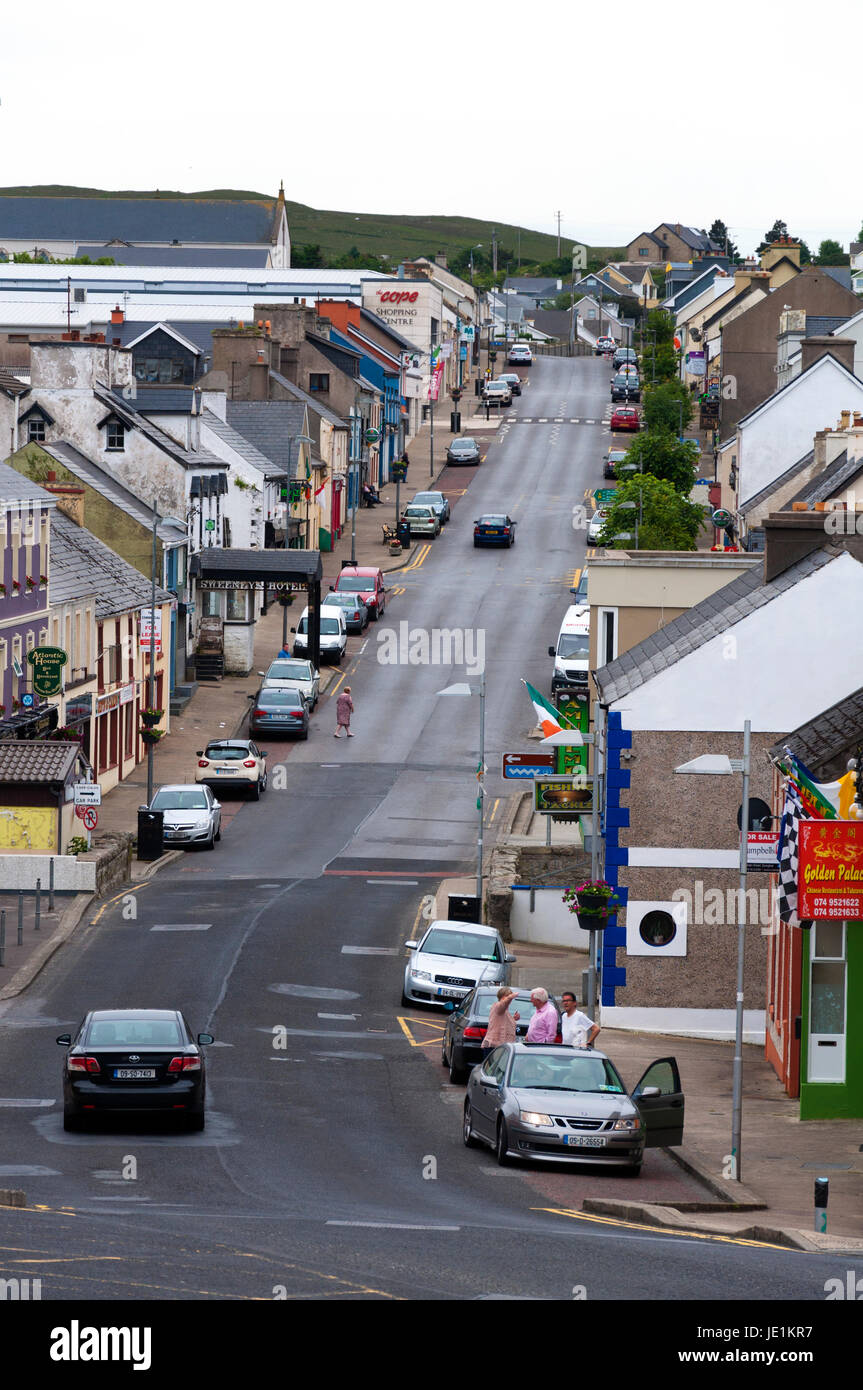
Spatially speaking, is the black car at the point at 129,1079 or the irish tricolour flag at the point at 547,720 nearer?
the black car at the point at 129,1079

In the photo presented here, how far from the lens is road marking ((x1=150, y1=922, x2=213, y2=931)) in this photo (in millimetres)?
40875

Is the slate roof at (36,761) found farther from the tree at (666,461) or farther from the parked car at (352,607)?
the tree at (666,461)

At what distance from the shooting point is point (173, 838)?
51.0 metres

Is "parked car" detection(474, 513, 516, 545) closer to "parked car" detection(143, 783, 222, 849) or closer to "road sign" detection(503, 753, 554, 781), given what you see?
"parked car" detection(143, 783, 222, 849)

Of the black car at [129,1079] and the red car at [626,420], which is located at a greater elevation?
the red car at [626,420]

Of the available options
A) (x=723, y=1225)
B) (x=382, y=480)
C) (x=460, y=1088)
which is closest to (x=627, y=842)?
(x=460, y=1088)

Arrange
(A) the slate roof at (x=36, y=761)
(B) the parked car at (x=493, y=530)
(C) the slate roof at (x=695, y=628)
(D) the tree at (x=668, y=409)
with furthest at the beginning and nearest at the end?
(D) the tree at (x=668, y=409) < (B) the parked car at (x=493, y=530) < (A) the slate roof at (x=36, y=761) < (C) the slate roof at (x=695, y=628)

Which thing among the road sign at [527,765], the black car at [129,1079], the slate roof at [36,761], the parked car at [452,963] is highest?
the road sign at [527,765]

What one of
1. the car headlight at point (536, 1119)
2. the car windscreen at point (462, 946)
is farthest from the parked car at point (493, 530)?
the car headlight at point (536, 1119)

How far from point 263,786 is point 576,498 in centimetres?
5310

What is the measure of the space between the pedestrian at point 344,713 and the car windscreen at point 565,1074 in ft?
131

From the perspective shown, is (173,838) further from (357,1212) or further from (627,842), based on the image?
(357,1212)

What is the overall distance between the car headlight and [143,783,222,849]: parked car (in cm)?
2879

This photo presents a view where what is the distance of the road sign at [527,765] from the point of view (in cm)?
3766
